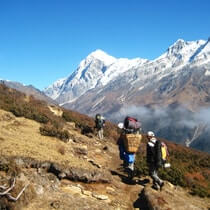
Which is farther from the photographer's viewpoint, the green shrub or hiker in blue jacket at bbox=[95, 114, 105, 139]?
hiker in blue jacket at bbox=[95, 114, 105, 139]

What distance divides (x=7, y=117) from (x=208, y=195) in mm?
13596

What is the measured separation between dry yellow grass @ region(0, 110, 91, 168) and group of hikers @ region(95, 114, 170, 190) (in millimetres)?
1830

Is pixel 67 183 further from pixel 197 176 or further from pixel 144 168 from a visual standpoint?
pixel 197 176

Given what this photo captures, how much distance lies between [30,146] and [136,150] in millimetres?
4678

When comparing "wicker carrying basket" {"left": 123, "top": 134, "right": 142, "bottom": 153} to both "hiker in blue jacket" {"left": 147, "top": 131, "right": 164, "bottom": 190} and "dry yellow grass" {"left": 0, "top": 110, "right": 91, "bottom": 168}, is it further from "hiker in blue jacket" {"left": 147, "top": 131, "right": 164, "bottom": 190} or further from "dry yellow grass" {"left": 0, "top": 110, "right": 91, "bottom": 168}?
"dry yellow grass" {"left": 0, "top": 110, "right": 91, "bottom": 168}

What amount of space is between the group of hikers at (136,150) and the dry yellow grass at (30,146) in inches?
72.1

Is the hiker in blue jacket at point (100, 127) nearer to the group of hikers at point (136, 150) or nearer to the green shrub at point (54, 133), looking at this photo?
the green shrub at point (54, 133)

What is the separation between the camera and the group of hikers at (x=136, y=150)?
13.0m

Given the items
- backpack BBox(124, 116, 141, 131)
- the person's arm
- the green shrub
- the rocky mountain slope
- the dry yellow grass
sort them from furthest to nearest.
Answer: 1. the green shrub
2. backpack BBox(124, 116, 141, 131)
3. the dry yellow grass
4. the person's arm
5. the rocky mountain slope

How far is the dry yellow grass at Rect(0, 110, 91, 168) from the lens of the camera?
512 inches

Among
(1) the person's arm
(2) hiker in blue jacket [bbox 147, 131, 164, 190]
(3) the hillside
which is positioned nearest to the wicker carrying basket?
(2) hiker in blue jacket [bbox 147, 131, 164, 190]

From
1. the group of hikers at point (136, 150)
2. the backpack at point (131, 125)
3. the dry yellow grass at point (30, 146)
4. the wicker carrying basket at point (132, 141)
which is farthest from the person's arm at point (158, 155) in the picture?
the dry yellow grass at point (30, 146)

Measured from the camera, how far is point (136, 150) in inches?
558

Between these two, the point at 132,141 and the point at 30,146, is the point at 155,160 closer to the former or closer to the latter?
the point at 132,141
